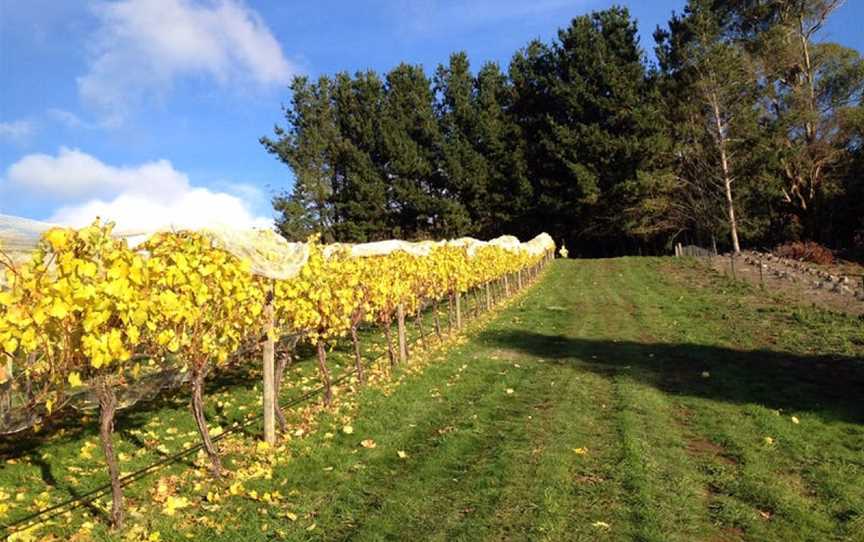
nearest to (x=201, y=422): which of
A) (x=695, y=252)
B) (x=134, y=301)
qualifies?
(x=134, y=301)

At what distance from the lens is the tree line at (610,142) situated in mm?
35531

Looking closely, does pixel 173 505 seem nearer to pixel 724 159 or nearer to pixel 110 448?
pixel 110 448

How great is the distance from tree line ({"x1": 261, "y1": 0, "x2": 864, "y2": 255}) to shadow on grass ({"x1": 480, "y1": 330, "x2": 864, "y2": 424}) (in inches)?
939

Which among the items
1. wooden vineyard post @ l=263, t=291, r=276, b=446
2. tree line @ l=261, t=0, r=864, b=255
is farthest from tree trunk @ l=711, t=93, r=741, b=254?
wooden vineyard post @ l=263, t=291, r=276, b=446

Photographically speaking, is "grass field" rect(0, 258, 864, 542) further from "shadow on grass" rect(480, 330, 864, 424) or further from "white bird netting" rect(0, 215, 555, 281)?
"white bird netting" rect(0, 215, 555, 281)

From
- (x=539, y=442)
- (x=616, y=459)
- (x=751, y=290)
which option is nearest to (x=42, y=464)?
(x=539, y=442)

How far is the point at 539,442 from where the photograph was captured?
6.50 metres

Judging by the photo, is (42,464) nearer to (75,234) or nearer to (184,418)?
(184,418)

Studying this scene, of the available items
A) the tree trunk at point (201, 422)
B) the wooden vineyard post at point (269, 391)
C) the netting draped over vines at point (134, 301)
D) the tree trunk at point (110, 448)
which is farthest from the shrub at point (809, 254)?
the tree trunk at point (110, 448)

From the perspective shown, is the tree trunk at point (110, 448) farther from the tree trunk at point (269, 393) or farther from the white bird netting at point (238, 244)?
the tree trunk at point (269, 393)

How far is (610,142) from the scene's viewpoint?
39562 millimetres

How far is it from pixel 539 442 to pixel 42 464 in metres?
5.23

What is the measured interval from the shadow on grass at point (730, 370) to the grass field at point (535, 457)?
5 centimetres

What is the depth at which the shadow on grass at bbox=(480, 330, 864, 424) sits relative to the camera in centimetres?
805
